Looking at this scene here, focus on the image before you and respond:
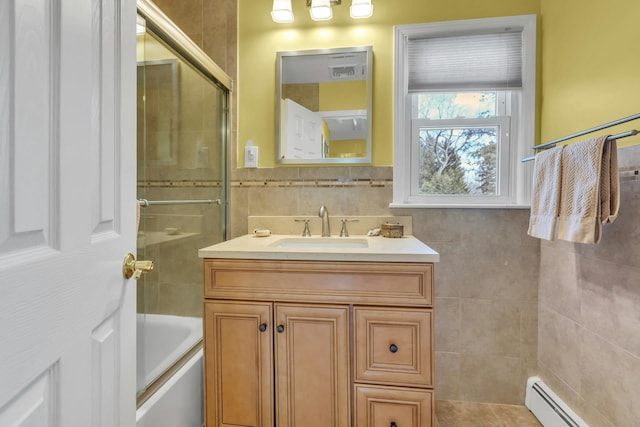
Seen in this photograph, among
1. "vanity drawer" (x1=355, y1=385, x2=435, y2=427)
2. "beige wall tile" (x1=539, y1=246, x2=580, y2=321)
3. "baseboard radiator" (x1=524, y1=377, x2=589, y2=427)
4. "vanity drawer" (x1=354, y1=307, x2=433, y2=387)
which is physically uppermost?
"beige wall tile" (x1=539, y1=246, x2=580, y2=321)

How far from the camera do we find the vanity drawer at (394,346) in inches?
44.3

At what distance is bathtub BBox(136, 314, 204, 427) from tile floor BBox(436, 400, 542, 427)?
1.16 m

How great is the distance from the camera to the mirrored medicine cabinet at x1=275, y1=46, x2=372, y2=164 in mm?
1687

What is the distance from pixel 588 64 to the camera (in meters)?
1.25

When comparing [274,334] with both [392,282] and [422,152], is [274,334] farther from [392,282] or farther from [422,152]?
[422,152]

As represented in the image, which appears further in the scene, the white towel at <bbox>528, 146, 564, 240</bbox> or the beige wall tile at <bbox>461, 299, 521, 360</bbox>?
the beige wall tile at <bbox>461, 299, 521, 360</bbox>

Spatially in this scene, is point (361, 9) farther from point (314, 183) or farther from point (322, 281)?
point (322, 281)

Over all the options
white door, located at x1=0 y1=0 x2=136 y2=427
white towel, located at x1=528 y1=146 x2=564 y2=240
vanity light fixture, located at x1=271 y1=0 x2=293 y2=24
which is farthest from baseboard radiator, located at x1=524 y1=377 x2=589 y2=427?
vanity light fixture, located at x1=271 y1=0 x2=293 y2=24

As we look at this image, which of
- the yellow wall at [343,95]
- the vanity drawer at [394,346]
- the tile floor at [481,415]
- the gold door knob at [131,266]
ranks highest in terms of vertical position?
the yellow wall at [343,95]

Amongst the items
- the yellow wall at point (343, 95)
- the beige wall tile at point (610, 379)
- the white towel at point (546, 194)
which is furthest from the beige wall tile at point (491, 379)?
the yellow wall at point (343, 95)

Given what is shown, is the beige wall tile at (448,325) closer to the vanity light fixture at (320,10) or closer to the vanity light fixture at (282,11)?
the vanity light fixture at (320,10)

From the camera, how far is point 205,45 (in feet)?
5.88

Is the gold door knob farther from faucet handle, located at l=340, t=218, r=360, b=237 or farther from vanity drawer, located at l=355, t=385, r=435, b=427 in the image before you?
faucet handle, located at l=340, t=218, r=360, b=237

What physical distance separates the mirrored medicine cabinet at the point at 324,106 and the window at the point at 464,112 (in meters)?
0.19
